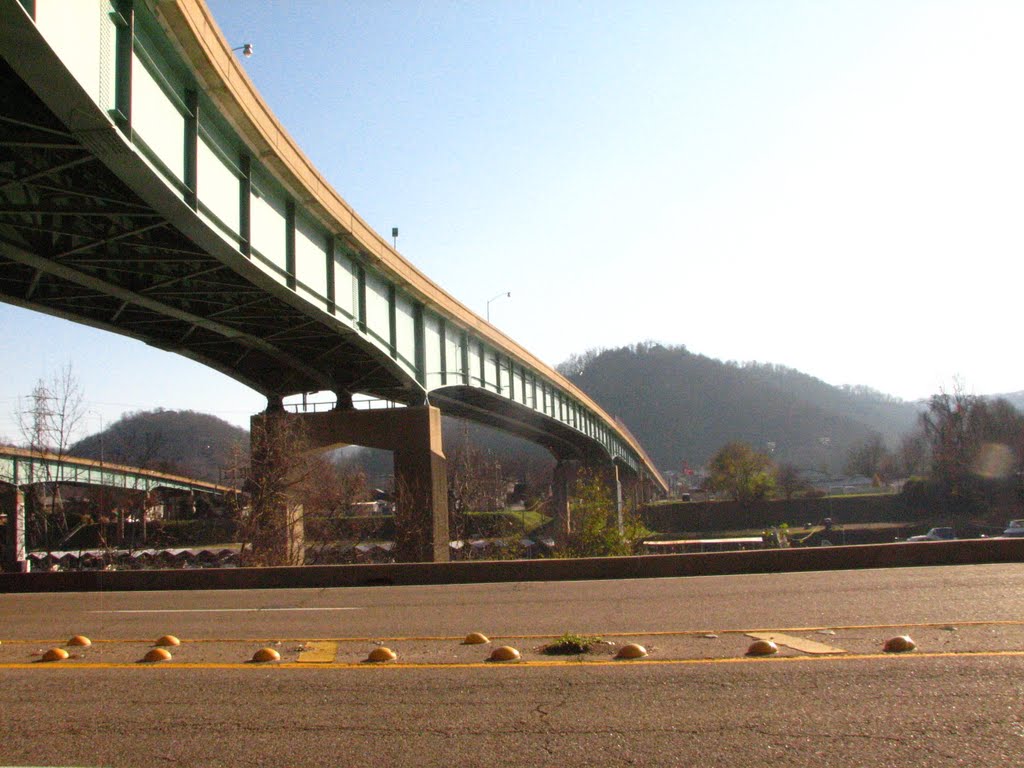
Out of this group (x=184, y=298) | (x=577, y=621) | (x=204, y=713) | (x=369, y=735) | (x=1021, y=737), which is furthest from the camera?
(x=184, y=298)

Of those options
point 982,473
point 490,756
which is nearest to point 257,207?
point 490,756

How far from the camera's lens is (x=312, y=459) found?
32.5m

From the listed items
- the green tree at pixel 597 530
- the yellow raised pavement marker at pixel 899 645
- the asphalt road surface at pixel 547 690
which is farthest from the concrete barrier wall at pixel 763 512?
the yellow raised pavement marker at pixel 899 645

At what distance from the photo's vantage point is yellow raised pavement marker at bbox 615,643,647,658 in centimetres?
851

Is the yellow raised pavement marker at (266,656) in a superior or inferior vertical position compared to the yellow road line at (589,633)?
superior

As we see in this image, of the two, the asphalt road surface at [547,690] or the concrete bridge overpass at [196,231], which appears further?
the concrete bridge overpass at [196,231]

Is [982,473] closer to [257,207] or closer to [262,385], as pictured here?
[262,385]

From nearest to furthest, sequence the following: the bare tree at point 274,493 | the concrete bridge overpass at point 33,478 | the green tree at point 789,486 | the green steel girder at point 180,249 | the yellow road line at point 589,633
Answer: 1. the yellow road line at point 589,633
2. the green steel girder at point 180,249
3. the bare tree at point 274,493
4. the concrete bridge overpass at point 33,478
5. the green tree at point 789,486

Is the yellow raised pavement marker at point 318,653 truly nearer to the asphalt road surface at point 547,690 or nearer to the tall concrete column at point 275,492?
the asphalt road surface at point 547,690

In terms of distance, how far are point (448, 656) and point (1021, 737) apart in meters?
5.19

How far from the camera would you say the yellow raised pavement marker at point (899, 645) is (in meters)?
8.23

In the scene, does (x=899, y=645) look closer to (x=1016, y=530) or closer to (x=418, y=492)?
(x=418, y=492)

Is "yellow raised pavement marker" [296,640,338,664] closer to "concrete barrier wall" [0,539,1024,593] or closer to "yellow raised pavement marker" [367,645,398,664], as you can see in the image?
"yellow raised pavement marker" [367,645,398,664]

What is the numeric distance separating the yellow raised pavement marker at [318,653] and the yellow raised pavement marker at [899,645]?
5.33m
